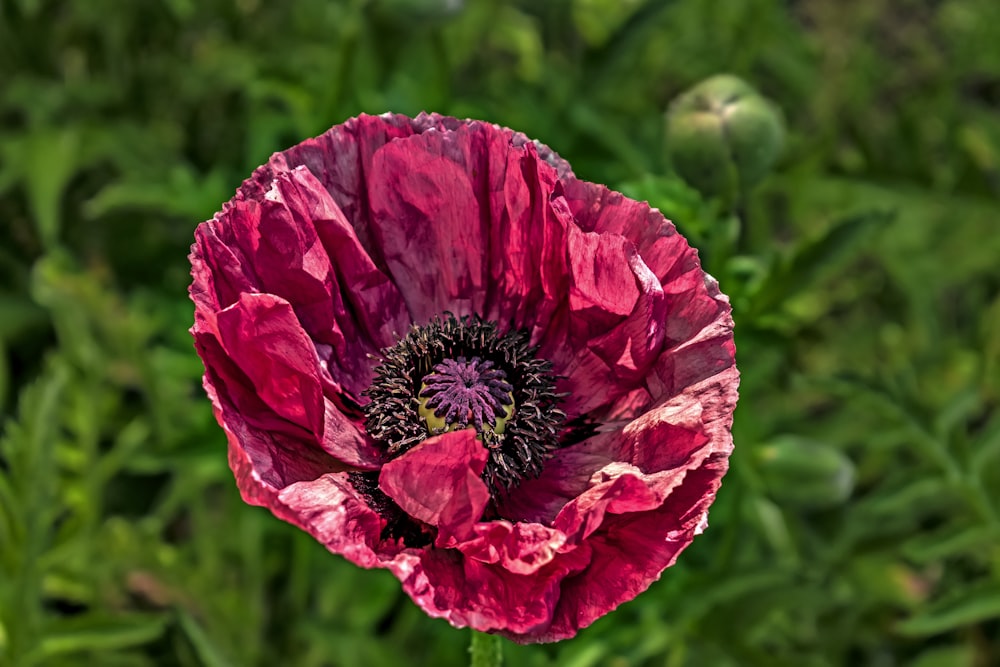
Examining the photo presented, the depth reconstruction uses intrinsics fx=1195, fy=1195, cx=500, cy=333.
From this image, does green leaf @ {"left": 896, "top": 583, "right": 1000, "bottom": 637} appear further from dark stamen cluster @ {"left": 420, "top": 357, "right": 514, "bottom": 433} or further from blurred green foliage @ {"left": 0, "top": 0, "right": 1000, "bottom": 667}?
dark stamen cluster @ {"left": 420, "top": 357, "right": 514, "bottom": 433}

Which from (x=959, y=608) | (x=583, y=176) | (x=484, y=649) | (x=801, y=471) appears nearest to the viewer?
(x=484, y=649)

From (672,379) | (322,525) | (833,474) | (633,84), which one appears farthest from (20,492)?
(633,84)

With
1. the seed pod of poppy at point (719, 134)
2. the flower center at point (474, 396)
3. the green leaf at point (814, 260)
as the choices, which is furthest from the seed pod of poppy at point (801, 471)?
the flower center at point (474, 396)

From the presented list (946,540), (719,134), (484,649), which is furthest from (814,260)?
(484,649)

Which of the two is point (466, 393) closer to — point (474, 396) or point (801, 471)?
point (474, 396)

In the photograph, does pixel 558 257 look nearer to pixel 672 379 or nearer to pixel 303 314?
pixel 672 379

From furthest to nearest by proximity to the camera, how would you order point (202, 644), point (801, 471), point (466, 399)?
point (801, 471), point (202, 644), point (466, 399)
